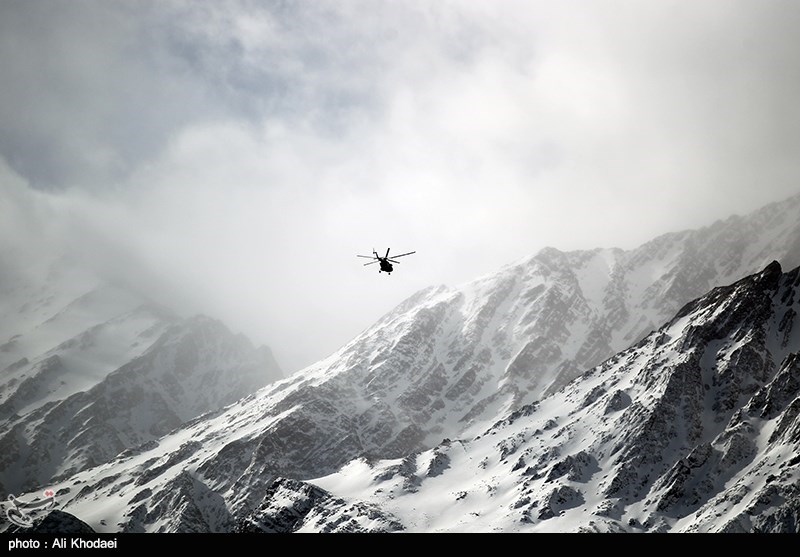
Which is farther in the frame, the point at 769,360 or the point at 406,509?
the point at 406,509

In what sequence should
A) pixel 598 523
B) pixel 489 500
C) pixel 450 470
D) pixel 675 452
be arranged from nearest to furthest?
pixel 598 523 → pixel 675 452 → pixel 489 500 → pixel 450 470

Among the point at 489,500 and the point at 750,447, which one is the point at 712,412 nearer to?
the point at 750,447

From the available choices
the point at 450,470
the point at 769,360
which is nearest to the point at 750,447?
the point at 769,360
